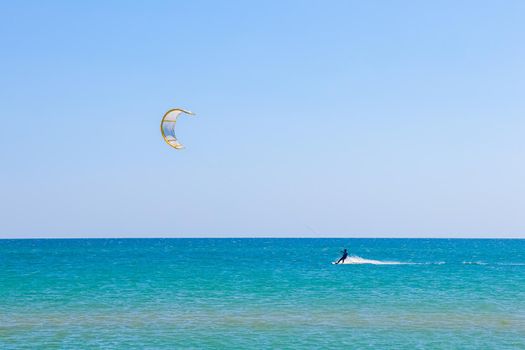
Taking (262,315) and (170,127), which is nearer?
(170,127)

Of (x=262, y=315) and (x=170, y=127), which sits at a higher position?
(x=170, y=127)

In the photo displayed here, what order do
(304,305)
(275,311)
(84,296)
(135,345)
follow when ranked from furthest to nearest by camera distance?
1. (84,296)
2. (304,305)
3. (275,311)
4. (135,345)

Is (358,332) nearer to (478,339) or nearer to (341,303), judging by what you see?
(478,339)

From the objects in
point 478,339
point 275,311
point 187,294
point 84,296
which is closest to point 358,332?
point 478,339

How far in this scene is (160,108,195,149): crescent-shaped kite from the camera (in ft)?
68.1

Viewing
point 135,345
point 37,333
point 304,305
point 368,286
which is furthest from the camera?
point 368,286

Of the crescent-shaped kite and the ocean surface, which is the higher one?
the crescent-shaped kite

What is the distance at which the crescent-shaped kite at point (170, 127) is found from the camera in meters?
20.7

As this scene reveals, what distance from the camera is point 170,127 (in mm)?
22156

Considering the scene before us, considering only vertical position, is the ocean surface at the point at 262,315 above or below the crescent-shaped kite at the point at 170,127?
below

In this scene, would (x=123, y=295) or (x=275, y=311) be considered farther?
(x=123, y=295)

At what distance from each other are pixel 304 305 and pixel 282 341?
30.2 ft

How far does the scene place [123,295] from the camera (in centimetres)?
3575

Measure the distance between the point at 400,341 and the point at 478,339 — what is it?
256cm
